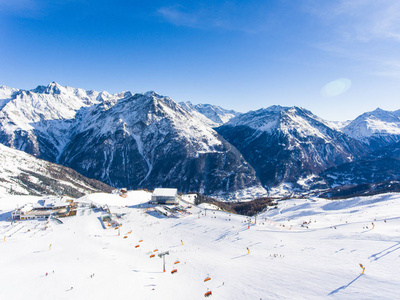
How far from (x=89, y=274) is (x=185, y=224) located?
125 feet

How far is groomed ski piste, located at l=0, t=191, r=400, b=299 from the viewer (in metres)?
29.7

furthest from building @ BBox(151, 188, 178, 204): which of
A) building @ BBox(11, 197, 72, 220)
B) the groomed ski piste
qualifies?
building @ BBox(11, 197, 72, 220)

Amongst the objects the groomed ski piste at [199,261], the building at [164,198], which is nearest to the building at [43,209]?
the groomed ski piste at [199,261]

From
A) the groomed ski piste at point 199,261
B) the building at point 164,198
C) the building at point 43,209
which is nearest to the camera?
the groomed ski piste at point 199,261

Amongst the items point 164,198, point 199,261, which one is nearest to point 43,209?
point 164,198

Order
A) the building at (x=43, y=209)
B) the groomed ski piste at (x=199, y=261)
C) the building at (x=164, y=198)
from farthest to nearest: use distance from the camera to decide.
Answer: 1. the building at (x=164, y=198)
2. the building at (x=43, y=209)
3. the groomed ski piste at (x=199, y=261)

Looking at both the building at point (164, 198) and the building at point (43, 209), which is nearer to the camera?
the building at point (43, 209)

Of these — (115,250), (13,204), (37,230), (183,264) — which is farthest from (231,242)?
(13,204)

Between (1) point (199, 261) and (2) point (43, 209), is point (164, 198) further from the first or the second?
(1) point (199, 261)

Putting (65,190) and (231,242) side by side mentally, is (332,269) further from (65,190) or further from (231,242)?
(65,190)

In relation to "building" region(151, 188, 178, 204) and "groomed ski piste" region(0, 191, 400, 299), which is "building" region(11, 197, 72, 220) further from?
"building" region(151, 188, 178, 204)

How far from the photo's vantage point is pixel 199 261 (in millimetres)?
43438

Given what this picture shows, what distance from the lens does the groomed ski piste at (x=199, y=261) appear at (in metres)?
29.7

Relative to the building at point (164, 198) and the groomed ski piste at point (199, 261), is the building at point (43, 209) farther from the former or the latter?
the building at point (164, 198)
